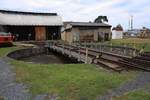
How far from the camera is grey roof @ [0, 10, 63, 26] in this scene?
190 ft

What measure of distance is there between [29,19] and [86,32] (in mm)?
12612

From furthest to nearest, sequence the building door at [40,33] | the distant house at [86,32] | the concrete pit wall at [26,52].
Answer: the distant house at [86,32] < the building door at [40,33] < the concrete pit wall at [26,52]

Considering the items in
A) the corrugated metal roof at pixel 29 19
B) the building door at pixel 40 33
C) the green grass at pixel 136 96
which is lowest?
the green grass at pixel 136 96

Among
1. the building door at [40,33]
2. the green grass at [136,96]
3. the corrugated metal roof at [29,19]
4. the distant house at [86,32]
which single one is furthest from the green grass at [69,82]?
the distant house at [86,32]

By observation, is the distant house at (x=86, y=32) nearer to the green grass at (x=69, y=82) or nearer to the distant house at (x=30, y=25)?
the distant house at (x=30, y=25)

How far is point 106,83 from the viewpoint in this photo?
47.6ft

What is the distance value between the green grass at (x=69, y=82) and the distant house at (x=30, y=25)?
4011 centimetres

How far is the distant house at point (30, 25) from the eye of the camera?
57.7m

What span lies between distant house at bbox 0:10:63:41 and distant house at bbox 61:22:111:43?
3034mm

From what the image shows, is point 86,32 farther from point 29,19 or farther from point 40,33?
point 29,19

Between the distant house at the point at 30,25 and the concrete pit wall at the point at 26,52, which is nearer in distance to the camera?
the concrete pit wall at the point at 26,52

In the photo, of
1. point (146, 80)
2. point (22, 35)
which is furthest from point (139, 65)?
point (22, 35)

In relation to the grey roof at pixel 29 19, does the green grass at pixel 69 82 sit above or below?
below

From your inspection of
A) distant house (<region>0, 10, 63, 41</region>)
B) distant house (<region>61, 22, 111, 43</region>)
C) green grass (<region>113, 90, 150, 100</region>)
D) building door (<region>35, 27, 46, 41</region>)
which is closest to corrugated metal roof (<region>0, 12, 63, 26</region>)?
distant house (<region>0, 10, 63, 41</region>)
